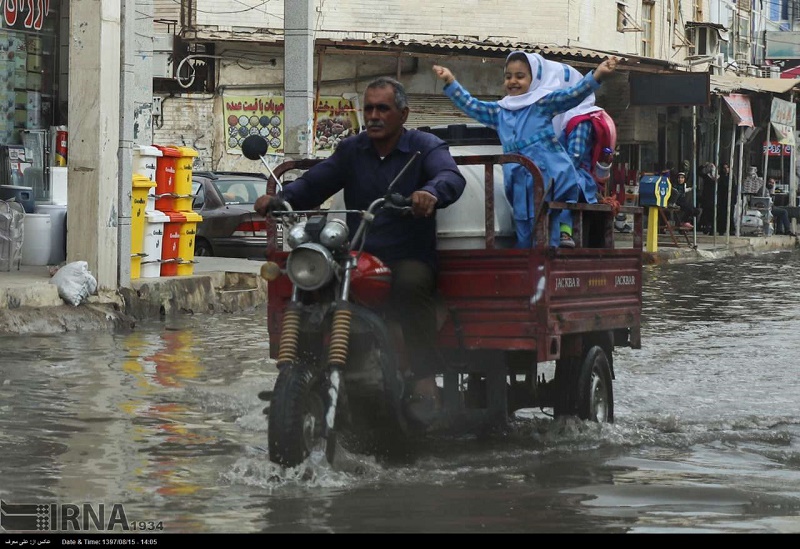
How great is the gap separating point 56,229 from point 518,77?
8.25m

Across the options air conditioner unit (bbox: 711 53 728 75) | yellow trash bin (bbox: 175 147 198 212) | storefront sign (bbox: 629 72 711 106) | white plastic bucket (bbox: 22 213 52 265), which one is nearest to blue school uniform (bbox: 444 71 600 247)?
yellow trash bin (bbox: 175 147 198 212)

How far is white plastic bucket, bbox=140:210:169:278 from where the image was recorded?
589 inches

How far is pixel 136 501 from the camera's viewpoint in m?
5.80

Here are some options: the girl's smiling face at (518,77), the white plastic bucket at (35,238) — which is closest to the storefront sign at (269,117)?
the white plastic bucket at (35,238)

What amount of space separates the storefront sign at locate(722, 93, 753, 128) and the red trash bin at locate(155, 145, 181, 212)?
1740 cm

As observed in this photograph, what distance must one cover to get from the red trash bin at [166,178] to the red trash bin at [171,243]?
0.39 feet

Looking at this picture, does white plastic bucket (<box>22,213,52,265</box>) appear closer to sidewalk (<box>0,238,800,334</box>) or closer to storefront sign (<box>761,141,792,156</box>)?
sidewalk (<box>0,238,800,334</box>)

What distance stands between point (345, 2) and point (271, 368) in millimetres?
22658

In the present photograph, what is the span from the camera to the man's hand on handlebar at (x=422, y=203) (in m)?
6.33

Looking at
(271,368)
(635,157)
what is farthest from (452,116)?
(271,368)

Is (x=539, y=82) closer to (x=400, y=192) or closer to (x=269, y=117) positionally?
(x=400, y=192)

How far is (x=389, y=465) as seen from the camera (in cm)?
666

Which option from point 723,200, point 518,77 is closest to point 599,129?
point 518,77

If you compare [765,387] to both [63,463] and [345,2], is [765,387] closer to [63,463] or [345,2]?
[63,463]
